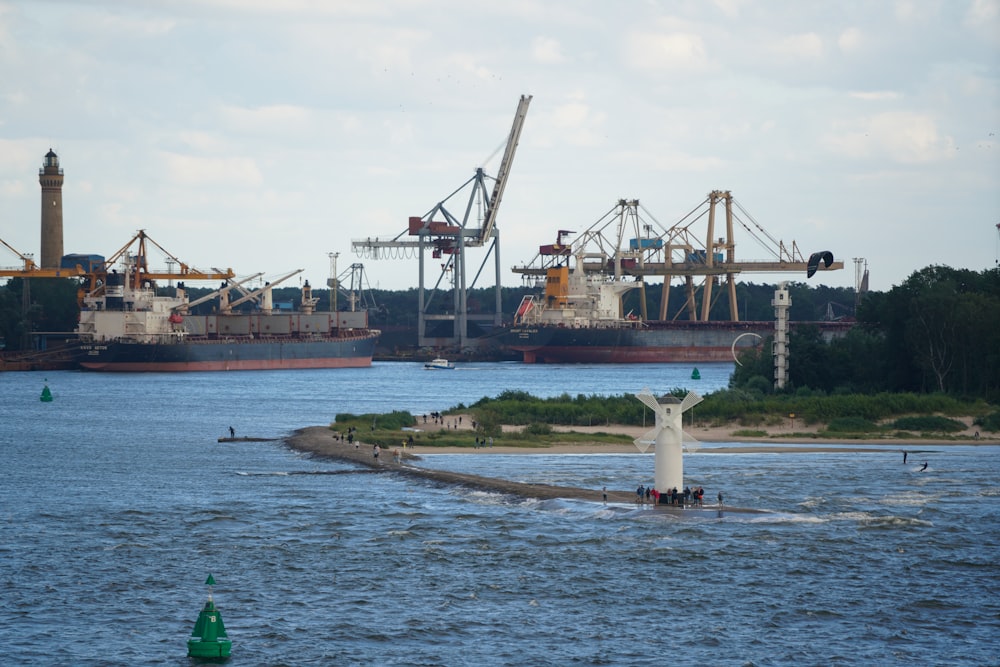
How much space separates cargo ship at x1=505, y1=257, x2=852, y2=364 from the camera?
189375 mm

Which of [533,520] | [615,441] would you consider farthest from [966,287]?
[533,520]

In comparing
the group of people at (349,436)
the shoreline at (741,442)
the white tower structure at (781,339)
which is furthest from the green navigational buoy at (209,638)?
the white tower structure at (781,339)

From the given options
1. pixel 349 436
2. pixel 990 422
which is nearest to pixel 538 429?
pixel 349 436

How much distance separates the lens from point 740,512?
4447 centimetres

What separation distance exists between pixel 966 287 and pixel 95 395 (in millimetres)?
74600

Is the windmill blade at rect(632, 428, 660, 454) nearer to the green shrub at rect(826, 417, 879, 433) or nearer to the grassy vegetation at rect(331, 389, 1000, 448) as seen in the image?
the grassy vegetation at rect(331, 389, 1000, 448)

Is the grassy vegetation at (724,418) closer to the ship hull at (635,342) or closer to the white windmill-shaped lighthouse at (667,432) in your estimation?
the white windmill-shaped lighthouse at (667,432)

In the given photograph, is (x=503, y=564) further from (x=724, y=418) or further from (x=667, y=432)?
(x=724, y=418)

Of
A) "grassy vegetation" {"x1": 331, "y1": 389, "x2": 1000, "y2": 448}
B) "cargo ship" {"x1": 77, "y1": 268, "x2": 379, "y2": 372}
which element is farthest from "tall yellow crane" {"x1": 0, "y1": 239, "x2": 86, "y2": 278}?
"grassy vegetation" {"x1": 331, "y1": 389, "x2": 1000, "y2": 448}

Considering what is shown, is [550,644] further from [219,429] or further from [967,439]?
[219,429]

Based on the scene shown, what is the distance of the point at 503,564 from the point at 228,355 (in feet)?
444

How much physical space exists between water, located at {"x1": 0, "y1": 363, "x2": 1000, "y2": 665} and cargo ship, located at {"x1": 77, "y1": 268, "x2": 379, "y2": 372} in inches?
3981

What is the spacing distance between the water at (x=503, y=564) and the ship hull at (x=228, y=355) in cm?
10005

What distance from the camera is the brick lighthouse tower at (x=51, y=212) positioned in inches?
7554
